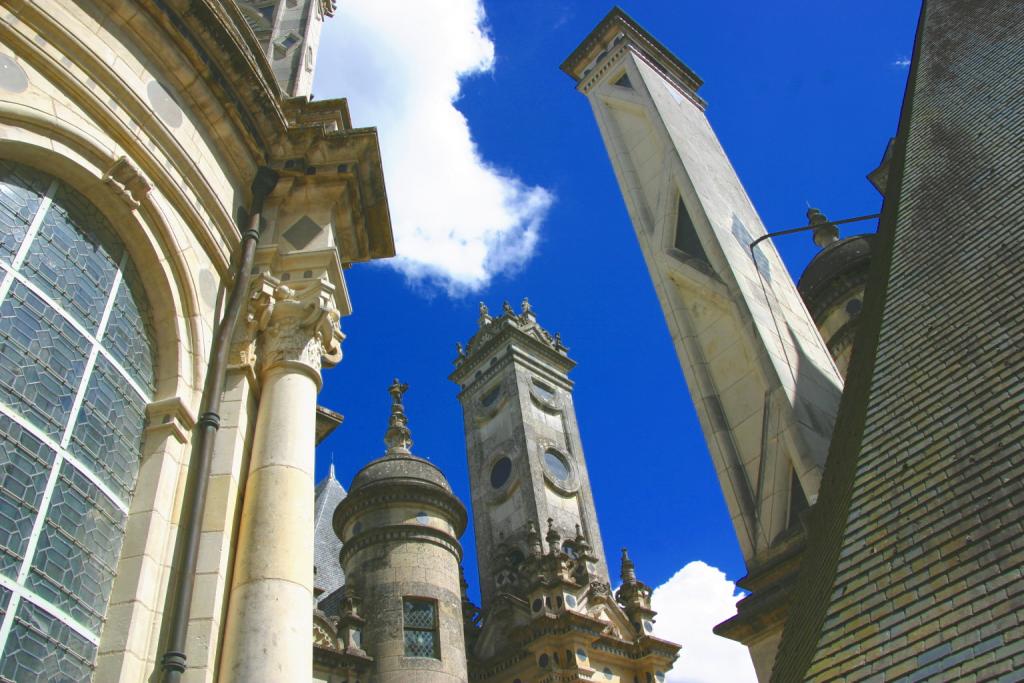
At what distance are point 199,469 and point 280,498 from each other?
2.19 feet

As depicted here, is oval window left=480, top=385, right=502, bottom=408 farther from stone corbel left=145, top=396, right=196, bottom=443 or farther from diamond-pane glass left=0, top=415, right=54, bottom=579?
diamond-pane glass left=0, top=415, right=54, bottom=579

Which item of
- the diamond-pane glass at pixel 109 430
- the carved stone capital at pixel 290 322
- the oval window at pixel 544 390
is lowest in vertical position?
the diamond-pane glass at pixel 109 430

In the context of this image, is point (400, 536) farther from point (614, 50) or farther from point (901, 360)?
point (901, 360)

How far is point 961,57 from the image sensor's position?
13867 mm

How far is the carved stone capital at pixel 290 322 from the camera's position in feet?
26.3

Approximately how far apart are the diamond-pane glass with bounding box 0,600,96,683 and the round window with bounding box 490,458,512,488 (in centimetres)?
2962

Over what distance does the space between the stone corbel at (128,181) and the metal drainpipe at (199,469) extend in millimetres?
1221

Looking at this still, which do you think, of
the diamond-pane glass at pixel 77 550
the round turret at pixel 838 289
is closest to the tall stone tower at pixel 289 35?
the diamond-pane glass at pixel 77 550

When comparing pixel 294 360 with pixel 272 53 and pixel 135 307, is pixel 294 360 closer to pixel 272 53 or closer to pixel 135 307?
pixel 135 307

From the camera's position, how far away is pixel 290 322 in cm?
824

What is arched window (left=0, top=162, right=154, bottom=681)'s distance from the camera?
5.56 meters

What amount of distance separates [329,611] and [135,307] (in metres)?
19.8

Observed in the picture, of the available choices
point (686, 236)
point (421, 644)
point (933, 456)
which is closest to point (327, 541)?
point (421, 644)

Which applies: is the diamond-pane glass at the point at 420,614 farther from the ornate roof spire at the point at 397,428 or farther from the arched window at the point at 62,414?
the arched window at the point at 62,414
